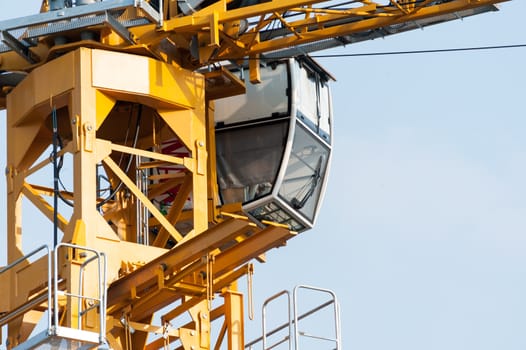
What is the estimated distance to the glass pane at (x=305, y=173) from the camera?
→ 3431cm

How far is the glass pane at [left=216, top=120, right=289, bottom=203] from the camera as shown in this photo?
3416 cm

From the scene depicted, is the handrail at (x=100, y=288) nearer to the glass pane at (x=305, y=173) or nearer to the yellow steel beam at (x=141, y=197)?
the yellow steel beam at (x=141, y=197)

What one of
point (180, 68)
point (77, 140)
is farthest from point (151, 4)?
point (77, 140)

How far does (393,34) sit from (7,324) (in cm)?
765

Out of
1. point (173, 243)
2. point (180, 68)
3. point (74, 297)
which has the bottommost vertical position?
point (74, 297)

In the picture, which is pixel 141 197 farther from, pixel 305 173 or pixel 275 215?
pixel 305 173

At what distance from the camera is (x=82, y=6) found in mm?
30938

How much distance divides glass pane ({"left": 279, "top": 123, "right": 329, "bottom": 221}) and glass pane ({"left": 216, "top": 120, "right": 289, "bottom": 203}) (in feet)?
0.84

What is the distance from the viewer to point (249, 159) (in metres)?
34.5

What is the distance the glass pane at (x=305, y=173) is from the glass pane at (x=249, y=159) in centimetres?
26

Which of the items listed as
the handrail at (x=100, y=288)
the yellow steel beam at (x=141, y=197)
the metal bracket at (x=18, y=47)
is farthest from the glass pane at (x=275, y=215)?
the handrail at (x=100, y=288)

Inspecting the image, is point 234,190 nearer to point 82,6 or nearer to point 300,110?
point 300,110

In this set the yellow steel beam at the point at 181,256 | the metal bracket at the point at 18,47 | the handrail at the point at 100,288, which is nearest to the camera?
the handrail at the point at 100,288

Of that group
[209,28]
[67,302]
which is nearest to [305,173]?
[209,28]
